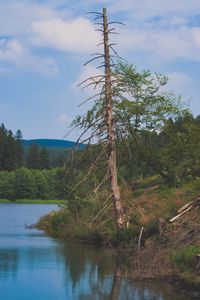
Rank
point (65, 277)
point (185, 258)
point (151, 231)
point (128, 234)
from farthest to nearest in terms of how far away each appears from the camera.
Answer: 1. point (128, 234)
2. point (151, 231)
3. point (65, 277)
4. point (185, 258)

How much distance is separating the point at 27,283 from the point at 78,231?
17309 millimetres

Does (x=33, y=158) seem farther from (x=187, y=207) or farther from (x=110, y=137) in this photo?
(x=187, y=207)

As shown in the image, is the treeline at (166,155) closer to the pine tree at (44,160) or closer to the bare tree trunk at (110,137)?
the bare tree trunk at (110,137)

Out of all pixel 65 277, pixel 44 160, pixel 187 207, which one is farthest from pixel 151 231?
pixel 44 160

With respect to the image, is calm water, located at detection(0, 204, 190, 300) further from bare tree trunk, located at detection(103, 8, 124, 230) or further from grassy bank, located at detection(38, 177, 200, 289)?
bare tree trunk, located at detection(103, 8, 124, 230)

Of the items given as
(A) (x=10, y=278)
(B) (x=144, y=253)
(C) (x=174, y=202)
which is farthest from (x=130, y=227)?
(A) (x=10, y=278)

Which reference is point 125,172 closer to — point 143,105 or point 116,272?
point 143,105

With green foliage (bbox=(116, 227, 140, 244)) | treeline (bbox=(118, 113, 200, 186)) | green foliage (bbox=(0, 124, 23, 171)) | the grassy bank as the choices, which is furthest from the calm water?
green foliage (bbox=(0, 124, 23, 171))

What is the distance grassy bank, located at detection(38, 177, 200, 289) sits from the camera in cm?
2230

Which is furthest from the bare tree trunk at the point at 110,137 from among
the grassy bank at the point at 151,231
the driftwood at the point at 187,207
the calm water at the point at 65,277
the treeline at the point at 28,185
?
the treeline at the point at 28,185

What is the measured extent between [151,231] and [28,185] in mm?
99211

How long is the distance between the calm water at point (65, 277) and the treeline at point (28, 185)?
88631mm

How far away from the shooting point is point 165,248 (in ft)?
80.9

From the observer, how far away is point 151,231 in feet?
92.4
